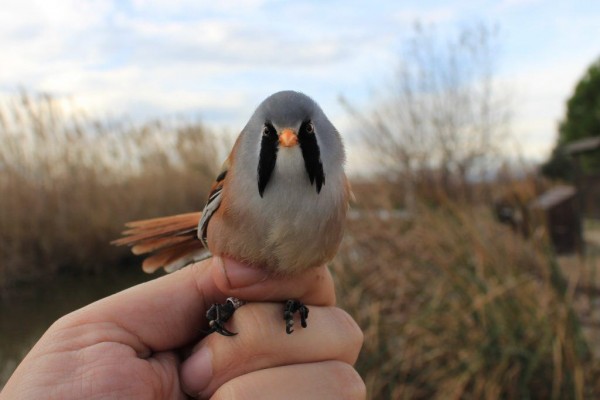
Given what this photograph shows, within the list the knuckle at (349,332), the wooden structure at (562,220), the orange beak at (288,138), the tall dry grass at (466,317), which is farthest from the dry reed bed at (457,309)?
the wooden structure at (562,220)

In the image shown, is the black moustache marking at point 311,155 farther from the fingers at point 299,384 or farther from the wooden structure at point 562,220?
the wooden structure at point 562,220

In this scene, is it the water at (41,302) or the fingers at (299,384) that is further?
the water at (41,302)

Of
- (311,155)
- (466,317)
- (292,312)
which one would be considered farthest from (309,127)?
(466,317)

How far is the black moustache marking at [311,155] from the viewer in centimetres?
123

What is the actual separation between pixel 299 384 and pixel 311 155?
2.07 feet

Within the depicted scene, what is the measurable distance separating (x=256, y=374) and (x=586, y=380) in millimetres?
2578

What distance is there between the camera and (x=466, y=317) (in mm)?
3293

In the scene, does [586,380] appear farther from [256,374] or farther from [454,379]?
[256,374]

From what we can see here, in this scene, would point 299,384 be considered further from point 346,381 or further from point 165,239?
point 165,239

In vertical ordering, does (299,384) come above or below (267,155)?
below

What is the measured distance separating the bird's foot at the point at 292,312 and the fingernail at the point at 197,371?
23 centimetres

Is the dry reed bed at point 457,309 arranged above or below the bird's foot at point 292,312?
below

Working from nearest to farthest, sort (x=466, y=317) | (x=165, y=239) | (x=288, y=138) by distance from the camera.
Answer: (x=288, y=138) → (x=165, y=239) → (x=466, y=317)

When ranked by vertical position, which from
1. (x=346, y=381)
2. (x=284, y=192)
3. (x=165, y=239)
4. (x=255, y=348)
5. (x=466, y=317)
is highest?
(x=284, y=192)
